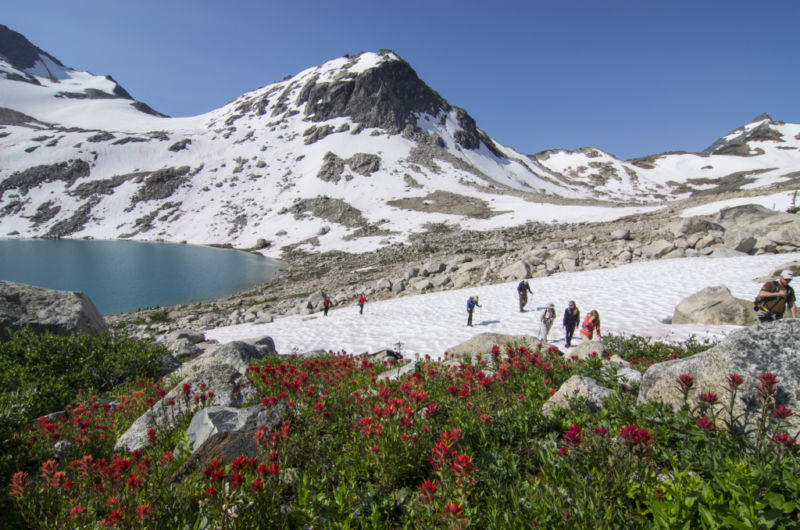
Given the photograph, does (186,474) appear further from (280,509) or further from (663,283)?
(663,283)

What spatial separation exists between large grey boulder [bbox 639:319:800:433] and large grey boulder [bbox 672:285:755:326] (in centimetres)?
837

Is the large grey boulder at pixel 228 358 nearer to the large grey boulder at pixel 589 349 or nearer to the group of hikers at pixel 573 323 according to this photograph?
the large grey boulder at pixel 589 349

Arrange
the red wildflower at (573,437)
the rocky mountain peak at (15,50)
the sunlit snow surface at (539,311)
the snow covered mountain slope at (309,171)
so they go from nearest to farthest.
Result: the red wildflower at (573,437), the sunlit snow surface at (539,311), the snow covered mountain slope at (309,171), the rocky mountain peak at (15,50)

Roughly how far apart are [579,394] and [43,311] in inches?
617

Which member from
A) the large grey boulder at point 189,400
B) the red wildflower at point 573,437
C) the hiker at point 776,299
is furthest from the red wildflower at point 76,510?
the hiker at point 776,299

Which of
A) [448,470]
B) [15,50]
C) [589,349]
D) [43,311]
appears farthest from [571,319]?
[15,50]

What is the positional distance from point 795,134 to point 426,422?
9450 inches

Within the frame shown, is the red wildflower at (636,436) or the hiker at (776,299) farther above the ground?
the hiker at (776,299)

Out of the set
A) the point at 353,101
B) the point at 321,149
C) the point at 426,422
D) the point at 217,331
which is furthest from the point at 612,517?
the point at 353,101

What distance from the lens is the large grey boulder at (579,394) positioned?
177 inches

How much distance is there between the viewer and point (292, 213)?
7719 centimetres

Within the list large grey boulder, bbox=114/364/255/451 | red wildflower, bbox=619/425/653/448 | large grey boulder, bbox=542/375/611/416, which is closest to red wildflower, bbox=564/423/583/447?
red wildflower, bbox=619/425/653/448

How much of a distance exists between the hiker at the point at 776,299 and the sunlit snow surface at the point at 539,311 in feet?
4.62

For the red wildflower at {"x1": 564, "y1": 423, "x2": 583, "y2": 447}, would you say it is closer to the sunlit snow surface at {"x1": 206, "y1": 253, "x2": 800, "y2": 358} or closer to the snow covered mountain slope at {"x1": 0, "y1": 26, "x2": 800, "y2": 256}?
the sunlit snow surface at {"x1": 206, "y1": 253, "x2": 800, "y2": 358}
